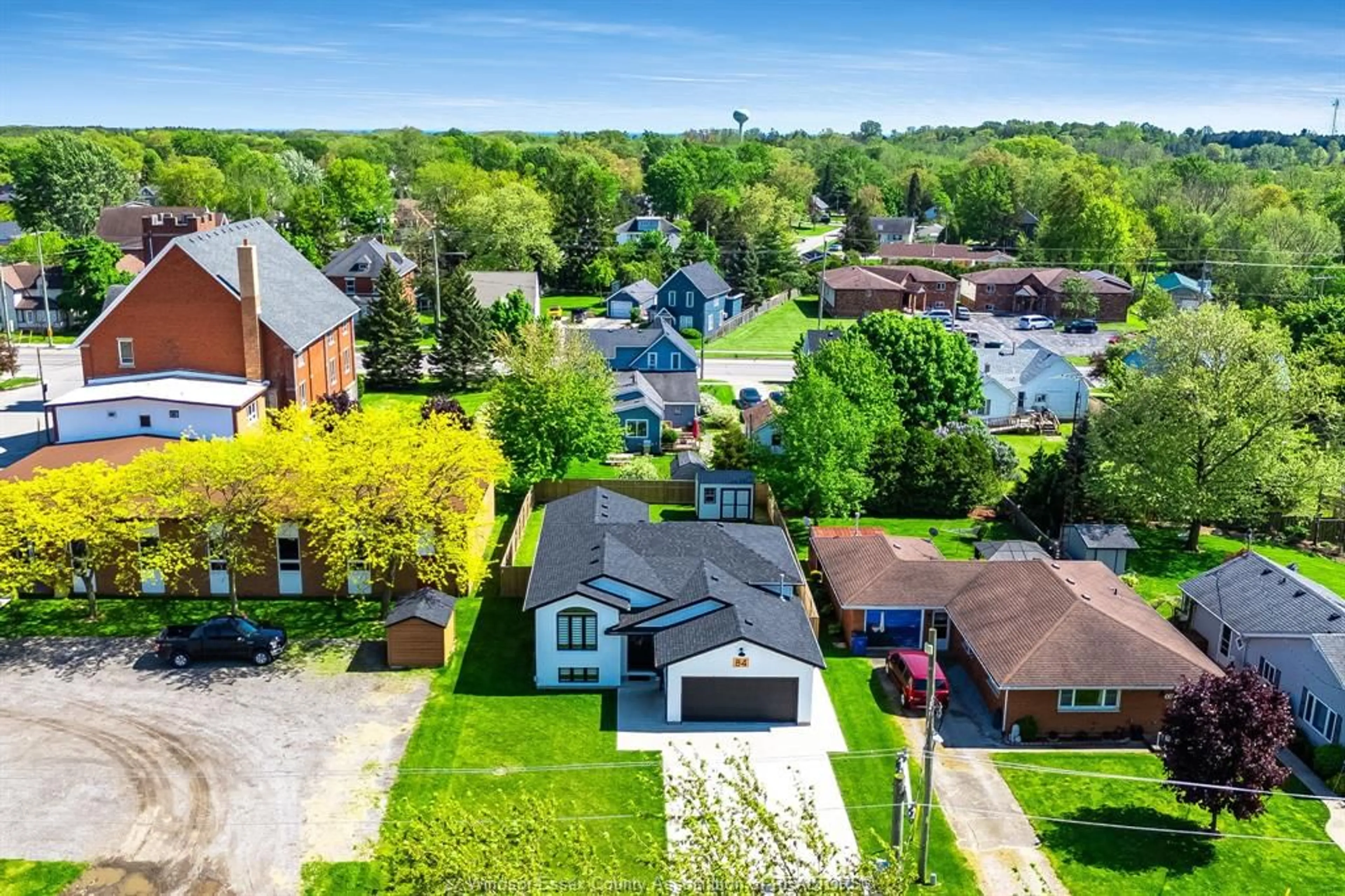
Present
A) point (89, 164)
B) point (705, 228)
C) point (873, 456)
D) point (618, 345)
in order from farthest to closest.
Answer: point (705, 228) → point (89, 164) → point (618, 345) → point (873, 456)

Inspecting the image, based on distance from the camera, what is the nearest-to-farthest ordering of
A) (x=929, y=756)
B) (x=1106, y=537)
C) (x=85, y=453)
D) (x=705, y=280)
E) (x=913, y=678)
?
(x=929, y=756)
(x=913, y=678)
(x=1106, y=537)
(x=85, y=453)
(x=705, y=280)

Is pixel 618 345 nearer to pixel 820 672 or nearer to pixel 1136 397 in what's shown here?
pixel 1136 397

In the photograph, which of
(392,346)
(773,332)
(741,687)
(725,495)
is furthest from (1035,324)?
(741,687)

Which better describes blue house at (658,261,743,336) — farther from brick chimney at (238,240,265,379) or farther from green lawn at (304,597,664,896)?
green lawn at (304,597,664,896)

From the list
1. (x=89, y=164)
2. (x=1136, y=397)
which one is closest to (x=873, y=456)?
(x=1136, y=397)

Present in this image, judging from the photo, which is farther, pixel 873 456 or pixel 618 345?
pixel 618 345

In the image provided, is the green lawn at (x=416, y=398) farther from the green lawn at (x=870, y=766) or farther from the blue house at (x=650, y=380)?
the green lawn at (x=870, y=766)

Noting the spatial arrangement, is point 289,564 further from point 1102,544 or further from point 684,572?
point 1102,544
